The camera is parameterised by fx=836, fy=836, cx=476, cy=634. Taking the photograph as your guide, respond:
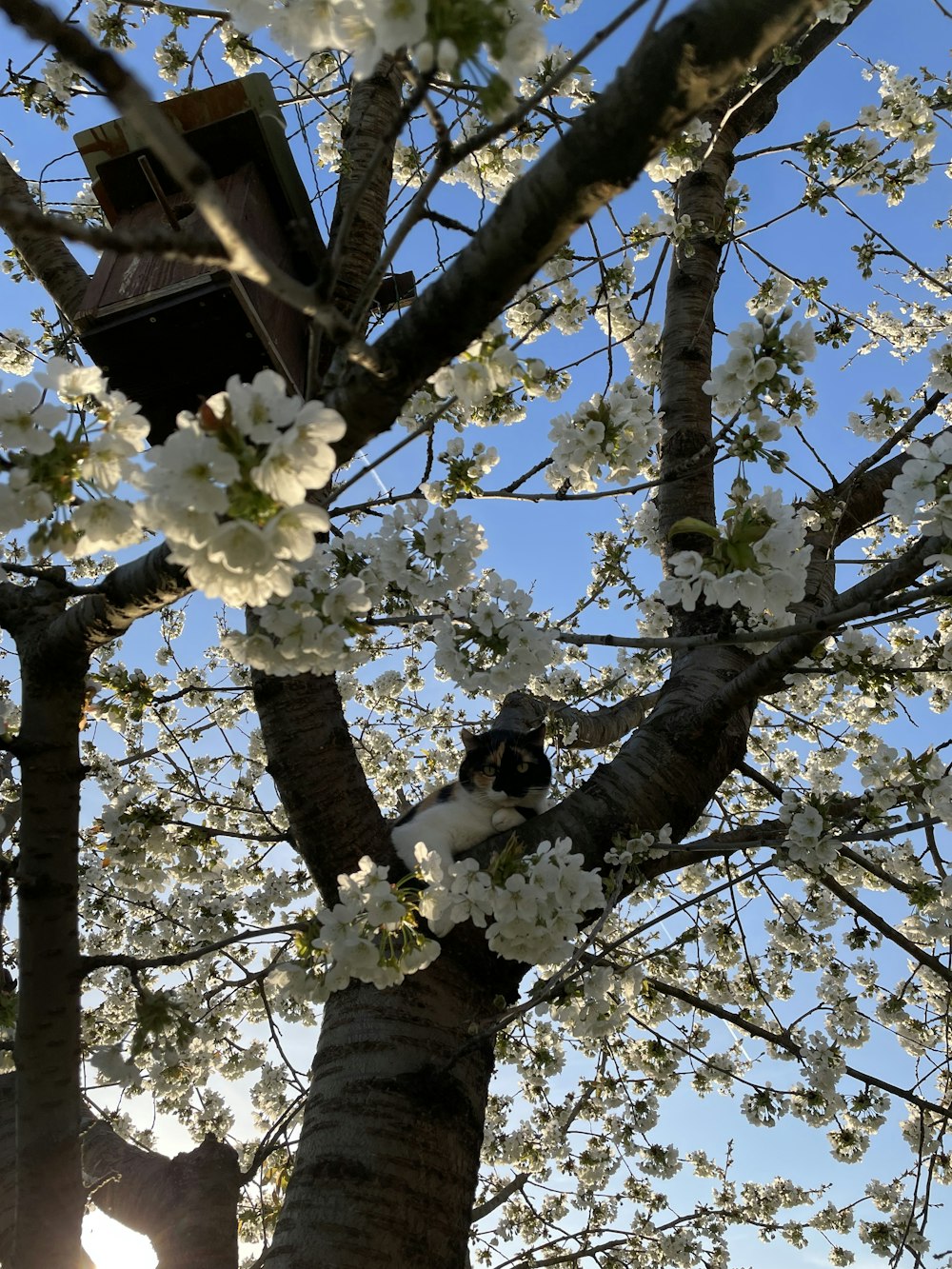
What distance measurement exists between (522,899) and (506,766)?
5.73ft

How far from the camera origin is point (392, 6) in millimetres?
1040

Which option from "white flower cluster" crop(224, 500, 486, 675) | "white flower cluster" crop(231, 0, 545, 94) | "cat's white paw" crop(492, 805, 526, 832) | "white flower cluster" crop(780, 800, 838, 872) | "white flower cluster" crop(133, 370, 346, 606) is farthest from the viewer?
"cat's white paw" crop(492, 805, 526, 832)

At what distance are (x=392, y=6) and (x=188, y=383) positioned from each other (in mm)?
2703

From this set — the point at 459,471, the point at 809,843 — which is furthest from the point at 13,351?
the point at 809,843

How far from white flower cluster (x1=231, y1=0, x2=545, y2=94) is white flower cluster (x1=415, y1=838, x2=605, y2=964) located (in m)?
1.58

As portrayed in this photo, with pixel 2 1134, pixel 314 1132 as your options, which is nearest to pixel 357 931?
pixel 314 1132

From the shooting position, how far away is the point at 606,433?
2465mm

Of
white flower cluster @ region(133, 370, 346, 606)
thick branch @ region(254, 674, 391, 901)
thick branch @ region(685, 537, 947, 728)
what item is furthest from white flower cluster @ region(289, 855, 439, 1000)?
thick branch @ region(685, 537, 947, 728)

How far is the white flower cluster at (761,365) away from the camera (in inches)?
89.7

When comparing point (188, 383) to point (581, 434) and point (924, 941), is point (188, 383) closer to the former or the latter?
point (581, 434)

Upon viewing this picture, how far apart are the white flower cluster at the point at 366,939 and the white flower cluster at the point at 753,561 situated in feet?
3.07

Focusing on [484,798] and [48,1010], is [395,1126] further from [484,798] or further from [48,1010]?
[484,798]

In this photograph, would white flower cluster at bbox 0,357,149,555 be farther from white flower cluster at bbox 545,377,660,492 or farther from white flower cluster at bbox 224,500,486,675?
white flower cluster at bbox 545,377,660,492

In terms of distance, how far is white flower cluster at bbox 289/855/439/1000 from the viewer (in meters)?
1.84
